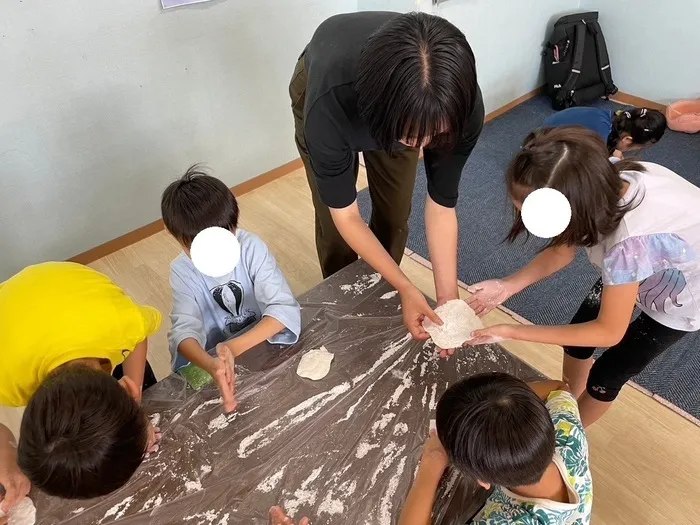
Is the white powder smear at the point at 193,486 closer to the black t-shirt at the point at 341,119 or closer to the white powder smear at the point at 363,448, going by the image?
→ the white powder smear at the point at 363,448

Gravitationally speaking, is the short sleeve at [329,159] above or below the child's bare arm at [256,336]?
above

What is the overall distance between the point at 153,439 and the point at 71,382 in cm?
22

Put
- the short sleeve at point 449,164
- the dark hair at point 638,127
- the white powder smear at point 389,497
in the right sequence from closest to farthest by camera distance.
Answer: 1. the white powder smear at point 389,497
2. the short sleeve at point 449,164
3. the dark hair at point 638,127

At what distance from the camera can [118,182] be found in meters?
2.04

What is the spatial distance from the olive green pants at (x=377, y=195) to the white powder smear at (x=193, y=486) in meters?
0.72

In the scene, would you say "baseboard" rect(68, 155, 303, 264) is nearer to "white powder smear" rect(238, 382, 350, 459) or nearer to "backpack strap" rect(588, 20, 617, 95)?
"white powder smear" rect(238, 382, 350, 459)

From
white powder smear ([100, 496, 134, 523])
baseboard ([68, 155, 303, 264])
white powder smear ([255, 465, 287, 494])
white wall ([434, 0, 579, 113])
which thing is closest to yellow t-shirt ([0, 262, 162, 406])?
white powder smear ([100, 496, 134, 523])

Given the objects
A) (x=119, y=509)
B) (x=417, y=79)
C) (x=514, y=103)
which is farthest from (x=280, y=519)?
(x=514, y=103)

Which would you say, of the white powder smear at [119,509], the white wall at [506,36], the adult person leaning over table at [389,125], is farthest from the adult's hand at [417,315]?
the white wall at [506,36]

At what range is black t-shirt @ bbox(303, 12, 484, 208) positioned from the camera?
977mm

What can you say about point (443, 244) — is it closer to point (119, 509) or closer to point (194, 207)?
point (194, 207)

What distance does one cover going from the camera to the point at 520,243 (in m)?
2.16

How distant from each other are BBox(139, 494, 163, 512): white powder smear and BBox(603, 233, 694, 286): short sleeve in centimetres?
86

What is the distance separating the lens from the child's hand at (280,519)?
0.81m
